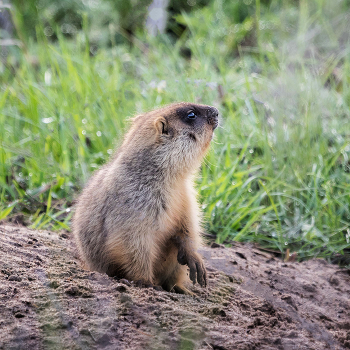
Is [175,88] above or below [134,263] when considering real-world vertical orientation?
above

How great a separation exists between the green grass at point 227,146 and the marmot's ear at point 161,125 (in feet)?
3.14

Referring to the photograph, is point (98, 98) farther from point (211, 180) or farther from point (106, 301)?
point (106, 301)

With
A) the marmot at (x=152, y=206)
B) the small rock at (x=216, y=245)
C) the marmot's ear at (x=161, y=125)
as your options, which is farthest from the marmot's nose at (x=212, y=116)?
the small rock at (x=216, y=245)

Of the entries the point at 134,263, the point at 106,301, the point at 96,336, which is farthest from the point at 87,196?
the point at 96,336

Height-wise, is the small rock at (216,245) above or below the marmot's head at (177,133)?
below

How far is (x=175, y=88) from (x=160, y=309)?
308 centimetres

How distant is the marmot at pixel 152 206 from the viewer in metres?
2.80

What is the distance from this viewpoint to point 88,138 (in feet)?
16.7

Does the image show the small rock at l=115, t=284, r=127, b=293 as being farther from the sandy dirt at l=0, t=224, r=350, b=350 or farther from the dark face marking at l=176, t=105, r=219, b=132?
the dark face marking at l=176, t=105, r=219, b=132

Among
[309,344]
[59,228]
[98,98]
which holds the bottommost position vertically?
[59,228]

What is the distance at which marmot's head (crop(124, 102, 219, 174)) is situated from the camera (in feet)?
9.82

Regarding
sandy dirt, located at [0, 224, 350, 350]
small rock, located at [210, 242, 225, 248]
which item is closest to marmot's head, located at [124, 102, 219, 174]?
sandy dirt, located at [0, 224, 350, 350]

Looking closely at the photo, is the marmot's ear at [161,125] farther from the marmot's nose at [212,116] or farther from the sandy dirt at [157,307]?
the sandy dirt at [157,307]

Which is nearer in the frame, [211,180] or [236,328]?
[236,328]
